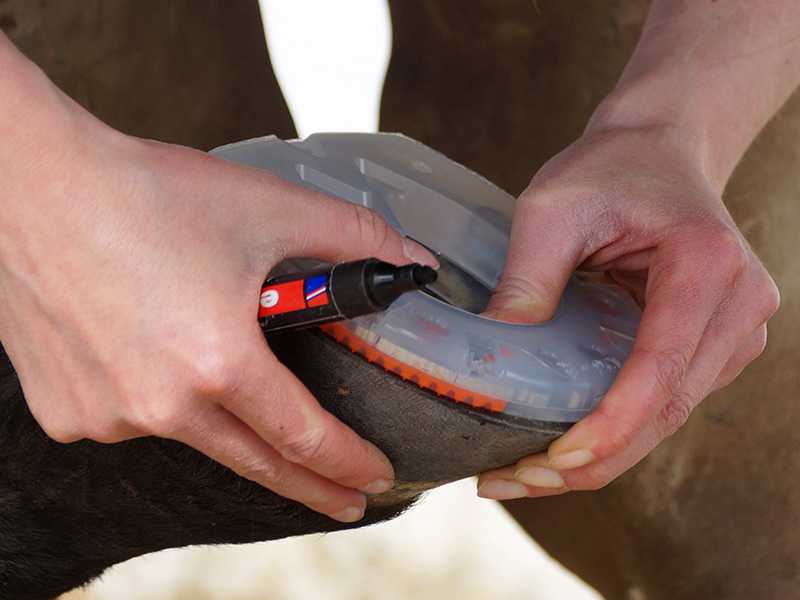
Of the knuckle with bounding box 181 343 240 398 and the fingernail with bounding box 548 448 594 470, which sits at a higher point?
the knuckle with bounding box 181 343 240 398

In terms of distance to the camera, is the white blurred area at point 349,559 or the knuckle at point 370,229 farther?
the white blurred area at point 349,559

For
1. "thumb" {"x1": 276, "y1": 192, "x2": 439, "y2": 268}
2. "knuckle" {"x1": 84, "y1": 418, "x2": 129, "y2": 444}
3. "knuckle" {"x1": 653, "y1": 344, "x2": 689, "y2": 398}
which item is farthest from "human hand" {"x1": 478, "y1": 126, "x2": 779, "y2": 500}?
"knuckle" {"x1": 84, "y1": 418, "x2": 129, "y2": 444}

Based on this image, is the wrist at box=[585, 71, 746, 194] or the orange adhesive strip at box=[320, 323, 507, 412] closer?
the orange adhesive strip at box=[320, 323, 507, 412]

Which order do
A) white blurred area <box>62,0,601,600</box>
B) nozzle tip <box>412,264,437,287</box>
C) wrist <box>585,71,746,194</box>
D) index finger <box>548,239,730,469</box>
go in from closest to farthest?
1. nozzle tip <box>412,264,437,287</box>
2. index finger <box>548,239,730,469</box>
3. wrist <box>585,71,746,194</box>
4. white blurred area <box>62,0,601,600</box>

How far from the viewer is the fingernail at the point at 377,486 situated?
25.1 inches

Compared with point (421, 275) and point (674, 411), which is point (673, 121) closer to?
point (674, 411)

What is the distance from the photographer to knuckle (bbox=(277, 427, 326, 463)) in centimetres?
57

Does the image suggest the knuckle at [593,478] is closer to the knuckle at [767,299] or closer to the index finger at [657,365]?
→ the index finger at [657,365]

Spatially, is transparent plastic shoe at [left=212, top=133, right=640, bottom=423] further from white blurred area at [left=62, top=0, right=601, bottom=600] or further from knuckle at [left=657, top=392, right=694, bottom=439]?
white blurred area at [left=62, top=0, right=601, bottom=600]

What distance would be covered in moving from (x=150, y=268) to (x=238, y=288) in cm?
4

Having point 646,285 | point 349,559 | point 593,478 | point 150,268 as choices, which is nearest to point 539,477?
point 593,478

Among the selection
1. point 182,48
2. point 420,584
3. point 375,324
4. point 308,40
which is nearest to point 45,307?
point 375,324

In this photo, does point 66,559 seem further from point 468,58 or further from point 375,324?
point 468,58

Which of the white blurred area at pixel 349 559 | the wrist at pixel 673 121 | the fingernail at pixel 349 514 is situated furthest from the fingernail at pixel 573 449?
the white blurred area at pixel 349 559
